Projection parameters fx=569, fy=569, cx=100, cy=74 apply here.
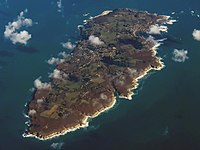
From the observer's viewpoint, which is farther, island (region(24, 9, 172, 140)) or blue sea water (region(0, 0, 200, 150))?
island (region(24, 9, 172, 140))

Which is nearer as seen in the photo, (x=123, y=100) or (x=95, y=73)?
(x=123, y=100)

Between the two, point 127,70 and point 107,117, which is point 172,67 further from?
point 107,117

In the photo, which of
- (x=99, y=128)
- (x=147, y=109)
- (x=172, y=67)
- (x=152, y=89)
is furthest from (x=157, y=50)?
(x=99, y=128)

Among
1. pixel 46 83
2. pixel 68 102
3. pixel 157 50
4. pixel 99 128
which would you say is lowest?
pixel 99 128

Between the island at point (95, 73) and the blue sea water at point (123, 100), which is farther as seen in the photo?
the island at point (95, 73)
